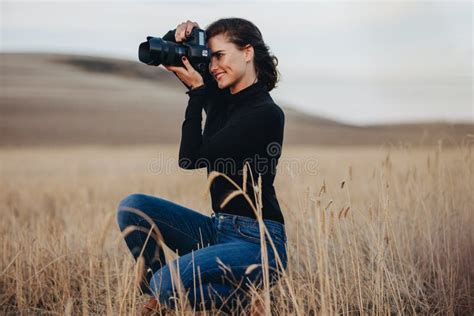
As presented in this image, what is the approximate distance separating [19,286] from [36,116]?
26.8 m

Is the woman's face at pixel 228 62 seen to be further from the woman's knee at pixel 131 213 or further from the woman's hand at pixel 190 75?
the woman's knee at pixel 131 213

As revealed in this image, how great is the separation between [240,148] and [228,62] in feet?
1.37

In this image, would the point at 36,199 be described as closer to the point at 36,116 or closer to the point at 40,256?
the point at 40,256

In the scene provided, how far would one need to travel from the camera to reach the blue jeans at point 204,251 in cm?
225

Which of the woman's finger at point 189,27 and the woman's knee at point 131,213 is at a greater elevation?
the woman's finger at point 189,27

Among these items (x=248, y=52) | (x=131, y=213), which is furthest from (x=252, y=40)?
(x=131, y=213)

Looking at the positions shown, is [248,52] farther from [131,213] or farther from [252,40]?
[131,213]

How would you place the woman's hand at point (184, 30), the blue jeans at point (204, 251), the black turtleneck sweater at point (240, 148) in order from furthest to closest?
the woman's hand at point (184, 30), the black turtleneck sweater at point (240, 148), the blue jeans at point (204, 251)

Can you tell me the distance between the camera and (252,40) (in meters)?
2.63

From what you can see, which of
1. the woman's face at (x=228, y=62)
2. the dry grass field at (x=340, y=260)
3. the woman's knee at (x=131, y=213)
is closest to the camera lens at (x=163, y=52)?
the woman's face at (x=228, y=62)

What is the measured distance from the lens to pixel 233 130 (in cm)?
242

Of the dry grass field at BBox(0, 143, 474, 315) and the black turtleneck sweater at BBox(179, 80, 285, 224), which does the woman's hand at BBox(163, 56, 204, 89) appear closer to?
the black turtleneck sweater at BBox(179, 80, 285, 224)

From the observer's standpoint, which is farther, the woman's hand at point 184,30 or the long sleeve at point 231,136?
the woman's hand at point 184,30

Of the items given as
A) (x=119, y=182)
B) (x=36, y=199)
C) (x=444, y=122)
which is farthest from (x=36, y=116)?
(x=444, y=122)
